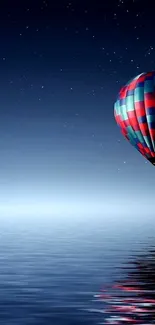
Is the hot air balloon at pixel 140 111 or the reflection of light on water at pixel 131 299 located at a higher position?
the hot air balloon at pixel 140 111

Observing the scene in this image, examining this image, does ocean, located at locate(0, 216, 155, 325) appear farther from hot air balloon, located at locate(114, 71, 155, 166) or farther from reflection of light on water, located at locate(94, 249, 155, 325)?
hot air balloon, located at locate(114, 71, 155, 166)

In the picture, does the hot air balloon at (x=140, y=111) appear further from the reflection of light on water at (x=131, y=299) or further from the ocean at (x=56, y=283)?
the reflection of light on water at (x=131, y=299)

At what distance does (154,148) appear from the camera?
158ft

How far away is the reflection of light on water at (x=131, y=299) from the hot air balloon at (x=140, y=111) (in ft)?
37.1

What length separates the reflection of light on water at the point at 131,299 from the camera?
76.0 ft

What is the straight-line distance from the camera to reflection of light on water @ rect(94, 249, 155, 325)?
23.2m

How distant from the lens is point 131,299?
27828 millimetres

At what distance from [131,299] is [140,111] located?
2212 cm

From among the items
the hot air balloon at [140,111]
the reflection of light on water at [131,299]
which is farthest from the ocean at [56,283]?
the hot air balloon at [140,111]

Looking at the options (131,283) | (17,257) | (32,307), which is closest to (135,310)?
(32,307)

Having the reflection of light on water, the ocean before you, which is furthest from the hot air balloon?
the reflection of light on water

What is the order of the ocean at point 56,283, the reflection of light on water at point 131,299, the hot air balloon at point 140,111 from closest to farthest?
1. the reflection of light on water at point 131,299
2. the ocean at point 56,283
3. the hot air balloon at point 140,111

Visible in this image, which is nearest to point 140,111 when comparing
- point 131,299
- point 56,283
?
point 56,283

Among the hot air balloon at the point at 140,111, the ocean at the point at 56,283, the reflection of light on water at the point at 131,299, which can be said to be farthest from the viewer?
the hot air balloon at the point at 140,111
